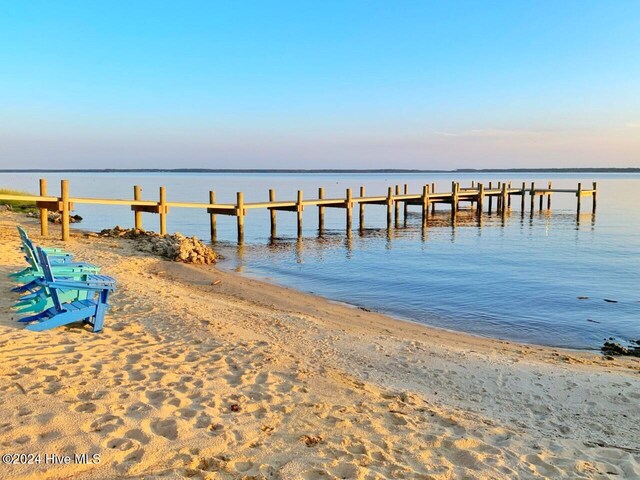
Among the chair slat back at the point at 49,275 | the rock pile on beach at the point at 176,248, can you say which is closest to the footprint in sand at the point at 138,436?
the chair slat back at the point at 49,275

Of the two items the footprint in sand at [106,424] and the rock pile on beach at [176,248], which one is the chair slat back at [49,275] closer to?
the footprint in sand at [106,424]

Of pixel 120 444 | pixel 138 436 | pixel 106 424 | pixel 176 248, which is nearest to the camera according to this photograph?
pixel 120 444

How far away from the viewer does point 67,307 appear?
22.3ft

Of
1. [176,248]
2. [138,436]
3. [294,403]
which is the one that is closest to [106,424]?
[138,436]

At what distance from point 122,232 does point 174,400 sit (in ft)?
A: 52.9

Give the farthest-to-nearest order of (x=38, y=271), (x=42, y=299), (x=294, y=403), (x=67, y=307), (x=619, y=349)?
1. (x=619, y=349)
2. (x=38, y=271)
3. (x=42, y=299)
4. (x=67, y=307)
5. (x=294, y=403)

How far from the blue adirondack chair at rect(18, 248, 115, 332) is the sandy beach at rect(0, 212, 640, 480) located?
161 mm

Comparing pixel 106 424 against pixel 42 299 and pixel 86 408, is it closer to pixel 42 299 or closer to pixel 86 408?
pixel 86 408

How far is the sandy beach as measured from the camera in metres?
3.78

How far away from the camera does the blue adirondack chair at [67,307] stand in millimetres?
6562

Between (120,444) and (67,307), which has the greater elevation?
(67,307)

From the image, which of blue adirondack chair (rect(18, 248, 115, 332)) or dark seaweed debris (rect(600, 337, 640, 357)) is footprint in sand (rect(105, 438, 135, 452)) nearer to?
blue adirondack chair (rect(18, 248, 115, 332))

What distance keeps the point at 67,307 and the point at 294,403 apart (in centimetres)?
367

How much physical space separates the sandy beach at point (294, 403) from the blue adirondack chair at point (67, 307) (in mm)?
161
